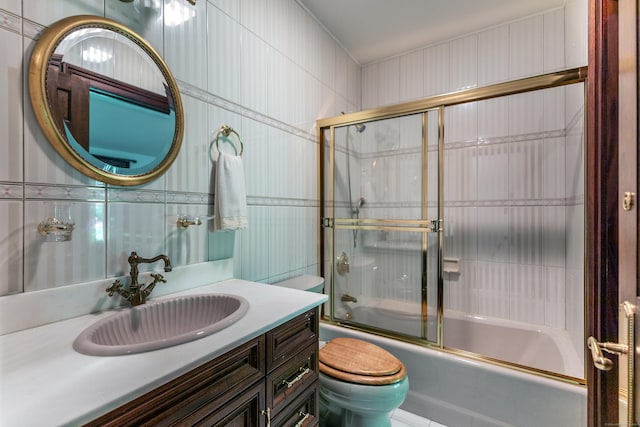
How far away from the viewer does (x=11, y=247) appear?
79 centimetres

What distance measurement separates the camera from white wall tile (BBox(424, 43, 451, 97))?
96.5 inches

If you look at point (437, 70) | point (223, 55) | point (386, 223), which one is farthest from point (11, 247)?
point (437, 70)

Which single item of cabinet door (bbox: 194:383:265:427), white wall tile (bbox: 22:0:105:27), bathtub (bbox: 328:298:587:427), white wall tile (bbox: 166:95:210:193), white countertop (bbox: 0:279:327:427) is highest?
white wall tile (bbox: 22:0:105:27)

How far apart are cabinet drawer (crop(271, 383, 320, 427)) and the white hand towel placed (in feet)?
2.54

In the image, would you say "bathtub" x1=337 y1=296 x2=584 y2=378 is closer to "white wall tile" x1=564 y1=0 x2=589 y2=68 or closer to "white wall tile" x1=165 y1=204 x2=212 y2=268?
"white wall tile" x1=165 y1=204 x2=212 y2=268

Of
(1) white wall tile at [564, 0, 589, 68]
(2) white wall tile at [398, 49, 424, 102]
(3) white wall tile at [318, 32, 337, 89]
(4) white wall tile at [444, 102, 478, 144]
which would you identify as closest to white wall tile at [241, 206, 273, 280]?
(3) white wall tile at [318, 32, 337, 89]

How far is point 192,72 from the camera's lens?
129cm

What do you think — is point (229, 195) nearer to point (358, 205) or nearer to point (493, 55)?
point (358, 205)

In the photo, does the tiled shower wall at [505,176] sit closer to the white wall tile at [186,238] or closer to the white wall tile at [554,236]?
the white wall tile at [554,236]

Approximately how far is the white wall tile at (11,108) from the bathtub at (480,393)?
1.92 meters

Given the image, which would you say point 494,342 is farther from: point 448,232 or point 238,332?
point 238,332

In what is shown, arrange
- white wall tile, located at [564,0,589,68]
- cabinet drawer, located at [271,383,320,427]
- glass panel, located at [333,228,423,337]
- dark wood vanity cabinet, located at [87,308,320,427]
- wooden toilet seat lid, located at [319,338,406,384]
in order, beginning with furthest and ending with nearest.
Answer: glass panel, located at [333,228,423,337]
white wall tile, located at [564,0,589,68]
wooden toilet seat lid, located at [319,338,406,384]
cabinet drawer, located at [271,383,320,427]
dark wood vanity cabinet, located at [87,308,320,427]

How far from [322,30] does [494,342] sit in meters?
2.76

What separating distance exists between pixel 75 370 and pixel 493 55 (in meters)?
3.02
